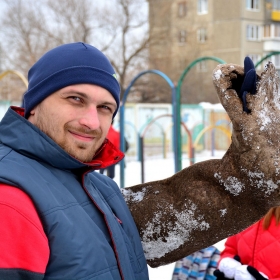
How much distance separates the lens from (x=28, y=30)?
1939 centimetres

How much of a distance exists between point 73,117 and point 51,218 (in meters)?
0.33

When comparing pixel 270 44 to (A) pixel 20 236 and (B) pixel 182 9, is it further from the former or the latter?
(A) pixel 20 236

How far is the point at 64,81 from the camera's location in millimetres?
1400

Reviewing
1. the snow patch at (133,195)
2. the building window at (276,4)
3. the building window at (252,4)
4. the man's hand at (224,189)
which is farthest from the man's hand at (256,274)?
the building window at (276,4)

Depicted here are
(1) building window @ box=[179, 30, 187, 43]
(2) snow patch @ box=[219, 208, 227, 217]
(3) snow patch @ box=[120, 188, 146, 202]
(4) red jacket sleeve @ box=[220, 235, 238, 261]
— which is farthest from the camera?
(1) building window @ box=[179, 30, 187, 43]

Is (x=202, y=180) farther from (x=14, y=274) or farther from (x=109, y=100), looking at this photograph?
(x=14, y=274)

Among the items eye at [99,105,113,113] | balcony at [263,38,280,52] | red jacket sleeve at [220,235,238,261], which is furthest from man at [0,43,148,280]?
balcony at [263,38,280,52]

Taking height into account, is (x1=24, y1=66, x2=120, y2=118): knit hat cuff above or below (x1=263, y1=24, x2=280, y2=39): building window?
above

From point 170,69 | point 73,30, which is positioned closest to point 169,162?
point 73,30

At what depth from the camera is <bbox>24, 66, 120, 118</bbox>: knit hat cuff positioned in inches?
55.3

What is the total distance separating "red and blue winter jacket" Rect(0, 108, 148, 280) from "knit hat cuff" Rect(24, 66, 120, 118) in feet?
0.25

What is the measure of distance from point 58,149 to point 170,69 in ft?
76.7

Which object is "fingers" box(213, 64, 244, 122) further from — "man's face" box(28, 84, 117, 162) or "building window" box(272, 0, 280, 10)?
"building window" box(272, 0, 280, 10)

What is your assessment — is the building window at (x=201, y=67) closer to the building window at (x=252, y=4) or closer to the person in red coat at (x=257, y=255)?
the building window at (x=252, y=4)
